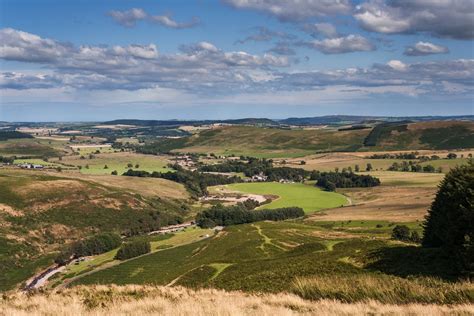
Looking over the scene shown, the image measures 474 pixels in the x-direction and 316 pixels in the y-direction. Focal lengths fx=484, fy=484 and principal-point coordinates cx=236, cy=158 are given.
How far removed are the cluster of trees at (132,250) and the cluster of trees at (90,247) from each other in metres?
16.2

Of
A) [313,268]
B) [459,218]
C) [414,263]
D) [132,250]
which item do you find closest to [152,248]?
[132,250]

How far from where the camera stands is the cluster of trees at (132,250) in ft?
528

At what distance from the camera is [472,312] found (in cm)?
1617

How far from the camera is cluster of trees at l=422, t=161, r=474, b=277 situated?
1751 inches

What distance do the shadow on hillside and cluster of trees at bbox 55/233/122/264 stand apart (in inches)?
5315

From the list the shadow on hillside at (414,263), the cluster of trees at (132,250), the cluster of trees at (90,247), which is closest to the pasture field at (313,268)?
the shadow on hillside at (414,263)

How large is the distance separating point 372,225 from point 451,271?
126 m

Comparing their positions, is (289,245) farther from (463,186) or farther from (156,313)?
(156,313)

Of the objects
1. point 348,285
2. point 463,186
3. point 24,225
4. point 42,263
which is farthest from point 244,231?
point 348,285

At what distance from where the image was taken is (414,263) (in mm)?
48938

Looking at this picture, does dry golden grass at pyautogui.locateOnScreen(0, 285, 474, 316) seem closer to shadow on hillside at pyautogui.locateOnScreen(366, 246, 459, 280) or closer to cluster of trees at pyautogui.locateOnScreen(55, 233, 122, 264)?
shadow on hillside at pyautogui.locateOnScreen(366, 246, 459, 280)

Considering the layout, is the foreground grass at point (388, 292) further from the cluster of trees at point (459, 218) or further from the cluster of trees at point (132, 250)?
the cluster of trees at point (132, 250)

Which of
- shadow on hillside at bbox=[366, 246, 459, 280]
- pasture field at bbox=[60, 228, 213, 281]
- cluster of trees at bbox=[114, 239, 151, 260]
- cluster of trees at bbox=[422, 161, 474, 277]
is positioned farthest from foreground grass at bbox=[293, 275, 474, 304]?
cluster of trees at bbox=[114, 239, 151, 260]

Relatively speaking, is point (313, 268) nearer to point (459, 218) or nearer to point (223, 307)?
point (459, 218)
